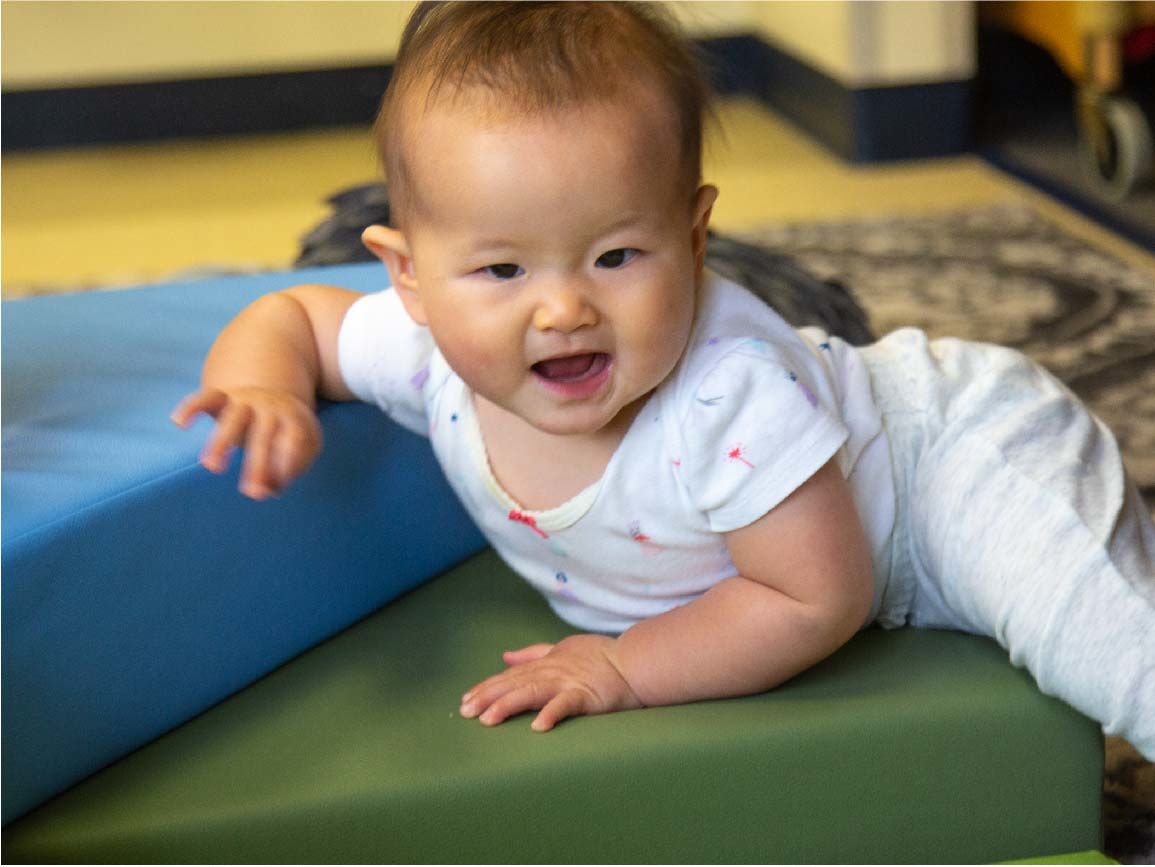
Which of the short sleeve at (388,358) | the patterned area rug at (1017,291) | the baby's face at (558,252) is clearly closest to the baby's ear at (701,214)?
the baby's face at (558,252)

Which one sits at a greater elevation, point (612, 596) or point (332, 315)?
point (332, 315)

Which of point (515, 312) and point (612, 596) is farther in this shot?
point (612, 596)

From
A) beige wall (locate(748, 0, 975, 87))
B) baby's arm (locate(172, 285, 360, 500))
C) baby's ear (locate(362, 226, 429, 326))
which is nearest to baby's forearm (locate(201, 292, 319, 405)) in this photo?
baby's arm (locate(172, 285, 360, 500))

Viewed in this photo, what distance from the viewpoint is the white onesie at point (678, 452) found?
845 millimetres

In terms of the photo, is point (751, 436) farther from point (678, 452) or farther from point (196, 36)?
point (196, 36)

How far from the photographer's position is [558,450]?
917mm

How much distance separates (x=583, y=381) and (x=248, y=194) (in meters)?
2.40

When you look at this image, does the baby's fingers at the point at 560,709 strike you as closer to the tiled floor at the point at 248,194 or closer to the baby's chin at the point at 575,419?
the baby's chin at the point at 575,419

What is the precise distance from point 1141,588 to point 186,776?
53 cm

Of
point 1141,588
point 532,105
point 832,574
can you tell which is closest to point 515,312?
point 532,105

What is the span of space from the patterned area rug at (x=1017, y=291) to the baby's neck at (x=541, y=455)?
76cm

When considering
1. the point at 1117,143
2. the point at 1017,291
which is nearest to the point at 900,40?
the point at 1117,143

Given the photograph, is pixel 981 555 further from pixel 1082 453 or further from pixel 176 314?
pixel 176 314

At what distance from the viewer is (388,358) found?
99 centimetres
